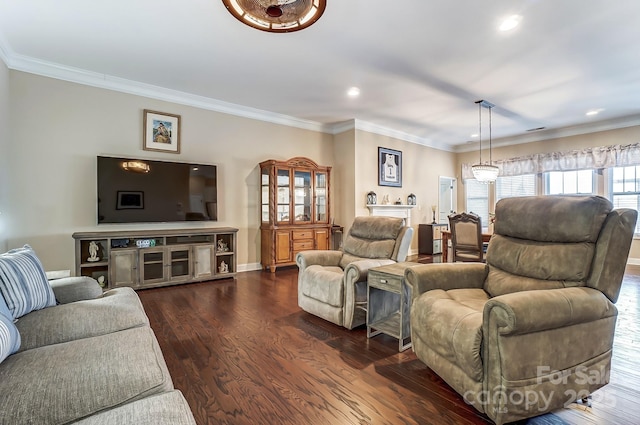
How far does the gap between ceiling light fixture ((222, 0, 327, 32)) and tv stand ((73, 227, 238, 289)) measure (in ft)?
10.3

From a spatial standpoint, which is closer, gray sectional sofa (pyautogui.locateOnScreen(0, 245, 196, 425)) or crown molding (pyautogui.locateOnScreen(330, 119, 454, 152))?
gray sectional sofa (pyautogui.locateOnScreen(0, 245, 196, 425))

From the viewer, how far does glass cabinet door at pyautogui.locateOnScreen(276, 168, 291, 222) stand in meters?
5.46

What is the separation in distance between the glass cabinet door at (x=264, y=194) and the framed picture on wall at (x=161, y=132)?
145cm

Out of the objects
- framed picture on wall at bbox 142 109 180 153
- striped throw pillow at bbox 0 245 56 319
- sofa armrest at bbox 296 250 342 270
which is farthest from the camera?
framed picture on wall at bbox 142 109 180 153

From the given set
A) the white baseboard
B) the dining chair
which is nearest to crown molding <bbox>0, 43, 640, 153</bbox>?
the white baseboard

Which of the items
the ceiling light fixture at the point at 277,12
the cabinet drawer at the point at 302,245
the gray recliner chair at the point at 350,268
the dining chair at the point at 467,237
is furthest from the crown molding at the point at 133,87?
the dining chair at the point at 467,237

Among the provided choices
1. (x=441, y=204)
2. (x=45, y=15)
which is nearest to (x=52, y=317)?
(x=45, y=15)

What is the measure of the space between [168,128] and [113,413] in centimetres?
456

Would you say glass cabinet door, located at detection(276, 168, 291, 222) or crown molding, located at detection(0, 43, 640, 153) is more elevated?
crown molding, located at detection(0, 43, 640, 153)

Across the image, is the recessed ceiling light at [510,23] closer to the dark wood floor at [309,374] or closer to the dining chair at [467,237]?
the dining chair at [467,237]

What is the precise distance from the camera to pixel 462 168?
27.5ft

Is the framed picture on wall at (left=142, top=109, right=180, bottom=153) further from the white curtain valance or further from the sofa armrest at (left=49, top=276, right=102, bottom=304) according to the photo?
the white curtain valance

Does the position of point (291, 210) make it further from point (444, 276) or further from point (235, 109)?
point (444, 276)

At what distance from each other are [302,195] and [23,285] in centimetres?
435
